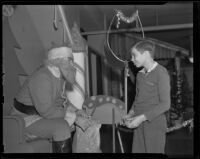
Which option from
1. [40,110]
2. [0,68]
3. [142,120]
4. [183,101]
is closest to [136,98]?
[142,120]

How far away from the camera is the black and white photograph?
1498 millimetres

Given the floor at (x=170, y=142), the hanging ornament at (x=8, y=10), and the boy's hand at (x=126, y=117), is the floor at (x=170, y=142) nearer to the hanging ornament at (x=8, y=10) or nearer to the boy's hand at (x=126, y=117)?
the boy's hand at (x=126, y=117)

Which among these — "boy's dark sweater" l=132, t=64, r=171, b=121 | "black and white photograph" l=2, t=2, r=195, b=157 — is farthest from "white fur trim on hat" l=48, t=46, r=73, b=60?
"boy's dark sweater" l=132, t=64, r=171, b=121

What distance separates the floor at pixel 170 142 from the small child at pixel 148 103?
0.05 meters

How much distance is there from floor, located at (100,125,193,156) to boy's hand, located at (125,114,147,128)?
6cm

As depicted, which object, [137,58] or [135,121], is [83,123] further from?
[137,58]

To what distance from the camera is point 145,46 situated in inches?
59.4

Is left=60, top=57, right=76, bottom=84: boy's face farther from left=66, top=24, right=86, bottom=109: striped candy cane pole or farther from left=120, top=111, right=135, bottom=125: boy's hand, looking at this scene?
left=120, top=111, right=135, bottom=125: boy's hand

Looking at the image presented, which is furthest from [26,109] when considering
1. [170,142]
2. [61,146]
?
[170,142]

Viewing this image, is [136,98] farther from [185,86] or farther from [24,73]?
[24,73]

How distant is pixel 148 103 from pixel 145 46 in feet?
0.98

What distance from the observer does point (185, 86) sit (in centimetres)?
154

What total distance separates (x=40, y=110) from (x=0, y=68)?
1.05 ft

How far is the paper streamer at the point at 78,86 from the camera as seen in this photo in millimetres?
1618
